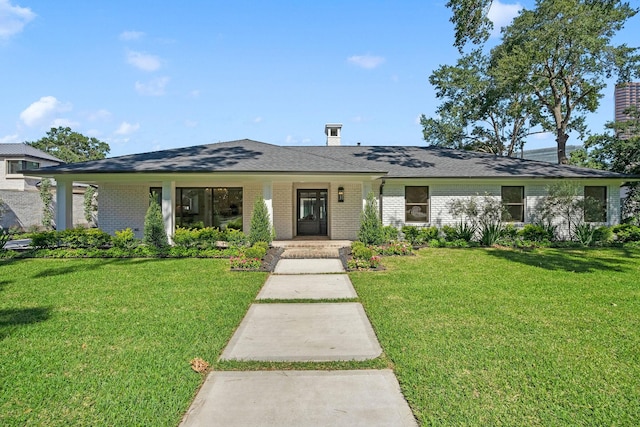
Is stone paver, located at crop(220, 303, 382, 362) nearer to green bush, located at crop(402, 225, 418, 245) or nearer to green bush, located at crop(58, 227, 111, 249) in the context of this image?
green bush, located at crop(402, 225, 418, 245)

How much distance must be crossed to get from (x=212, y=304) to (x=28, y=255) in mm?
8497

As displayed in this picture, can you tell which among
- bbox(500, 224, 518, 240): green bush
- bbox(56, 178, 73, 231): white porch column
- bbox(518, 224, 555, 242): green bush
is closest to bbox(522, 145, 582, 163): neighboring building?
bbox(518, 224, 555, 242): green bush

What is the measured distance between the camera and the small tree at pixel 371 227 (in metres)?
11.4

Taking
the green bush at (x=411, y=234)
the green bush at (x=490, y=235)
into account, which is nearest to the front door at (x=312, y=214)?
the green bush at (x=411, y=234)

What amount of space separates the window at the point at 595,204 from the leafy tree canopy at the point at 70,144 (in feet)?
178

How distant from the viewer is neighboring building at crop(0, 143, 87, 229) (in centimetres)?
1914

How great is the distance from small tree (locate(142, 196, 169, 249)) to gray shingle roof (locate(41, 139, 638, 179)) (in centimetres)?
131

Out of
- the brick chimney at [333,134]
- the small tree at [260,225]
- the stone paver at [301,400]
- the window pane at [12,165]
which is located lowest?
the stone paver at [301,400]

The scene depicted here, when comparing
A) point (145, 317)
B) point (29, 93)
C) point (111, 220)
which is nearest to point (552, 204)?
point (145, 317)

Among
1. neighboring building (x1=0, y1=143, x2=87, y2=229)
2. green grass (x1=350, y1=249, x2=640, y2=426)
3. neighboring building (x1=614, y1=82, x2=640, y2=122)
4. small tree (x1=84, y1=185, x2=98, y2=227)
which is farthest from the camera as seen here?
small tree (x1=84, y1=185, x2=98, y2=227)

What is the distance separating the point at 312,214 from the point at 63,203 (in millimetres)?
8974

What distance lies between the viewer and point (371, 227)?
450 inches

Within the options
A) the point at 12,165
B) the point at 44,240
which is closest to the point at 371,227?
the point at 44,240

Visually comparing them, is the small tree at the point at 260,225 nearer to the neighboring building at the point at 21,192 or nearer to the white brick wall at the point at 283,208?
the white brick wall at the point at 283,208
